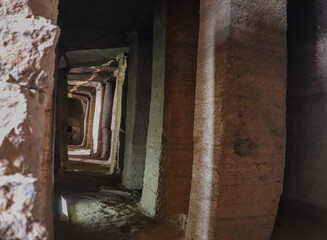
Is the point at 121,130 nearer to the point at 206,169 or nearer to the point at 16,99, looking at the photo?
the point at 206,169

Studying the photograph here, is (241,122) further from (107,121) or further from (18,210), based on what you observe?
(107,121)

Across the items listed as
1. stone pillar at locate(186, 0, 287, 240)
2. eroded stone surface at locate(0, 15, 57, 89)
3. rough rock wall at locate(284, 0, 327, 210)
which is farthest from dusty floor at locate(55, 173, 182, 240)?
eroded stone surface at locate(0, 15, 57, 89)

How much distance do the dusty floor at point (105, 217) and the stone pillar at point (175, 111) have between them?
1.43 feet

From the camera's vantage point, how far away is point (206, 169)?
2.89 metres


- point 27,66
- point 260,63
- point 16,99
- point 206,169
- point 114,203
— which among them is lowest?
point 114,203

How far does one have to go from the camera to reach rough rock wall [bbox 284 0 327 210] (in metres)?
3.70

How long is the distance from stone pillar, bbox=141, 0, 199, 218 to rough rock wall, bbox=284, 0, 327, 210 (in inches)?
60.0

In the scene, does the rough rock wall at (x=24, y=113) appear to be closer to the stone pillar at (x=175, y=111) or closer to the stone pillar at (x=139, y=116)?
the stone pillar at (x=175, y=111)

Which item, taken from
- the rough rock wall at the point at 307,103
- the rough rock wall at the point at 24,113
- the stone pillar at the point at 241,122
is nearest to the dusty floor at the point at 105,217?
the stone pillar at the point at 241,122

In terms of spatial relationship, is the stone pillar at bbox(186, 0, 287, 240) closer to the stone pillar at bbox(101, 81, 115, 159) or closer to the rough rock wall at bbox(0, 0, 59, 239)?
the rough rock wall at bbox(0, 0, 59, 239)

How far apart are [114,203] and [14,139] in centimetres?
425

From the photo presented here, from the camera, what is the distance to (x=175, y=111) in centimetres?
445

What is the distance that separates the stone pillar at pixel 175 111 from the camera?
4402 millimetres

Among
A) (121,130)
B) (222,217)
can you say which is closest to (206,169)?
(222,217)
